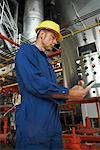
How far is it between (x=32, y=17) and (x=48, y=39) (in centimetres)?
213

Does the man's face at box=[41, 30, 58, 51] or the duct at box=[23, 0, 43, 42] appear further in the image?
the duct at box=[23, 0, 43, 42]

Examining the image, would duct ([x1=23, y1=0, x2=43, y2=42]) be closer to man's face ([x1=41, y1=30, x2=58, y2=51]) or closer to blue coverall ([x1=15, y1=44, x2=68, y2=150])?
man's face ([x1=41, y1=30, x2=58, y2=51])

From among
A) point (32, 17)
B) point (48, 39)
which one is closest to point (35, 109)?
point (48, 39)

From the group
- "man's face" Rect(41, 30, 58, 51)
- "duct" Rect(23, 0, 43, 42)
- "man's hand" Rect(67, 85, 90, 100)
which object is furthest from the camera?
"duct" Rect(23, 0, 43, 42)

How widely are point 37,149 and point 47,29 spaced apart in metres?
0.87

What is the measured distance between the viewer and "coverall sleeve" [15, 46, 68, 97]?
0.97 m

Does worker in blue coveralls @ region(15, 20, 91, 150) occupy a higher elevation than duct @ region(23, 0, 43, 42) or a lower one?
lower

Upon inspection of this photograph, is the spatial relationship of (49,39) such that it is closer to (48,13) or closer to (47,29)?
(47,29)

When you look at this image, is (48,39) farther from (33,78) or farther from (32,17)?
(32,17)

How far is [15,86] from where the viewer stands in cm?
268

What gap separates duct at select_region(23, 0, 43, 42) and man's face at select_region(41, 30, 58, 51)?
177 cm

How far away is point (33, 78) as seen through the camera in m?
0.99

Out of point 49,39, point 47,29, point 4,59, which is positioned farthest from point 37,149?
point 4,59

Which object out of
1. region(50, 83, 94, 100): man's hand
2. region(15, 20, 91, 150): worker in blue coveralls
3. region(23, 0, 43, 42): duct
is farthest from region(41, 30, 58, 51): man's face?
region(23, 0, 43, 42): duct
